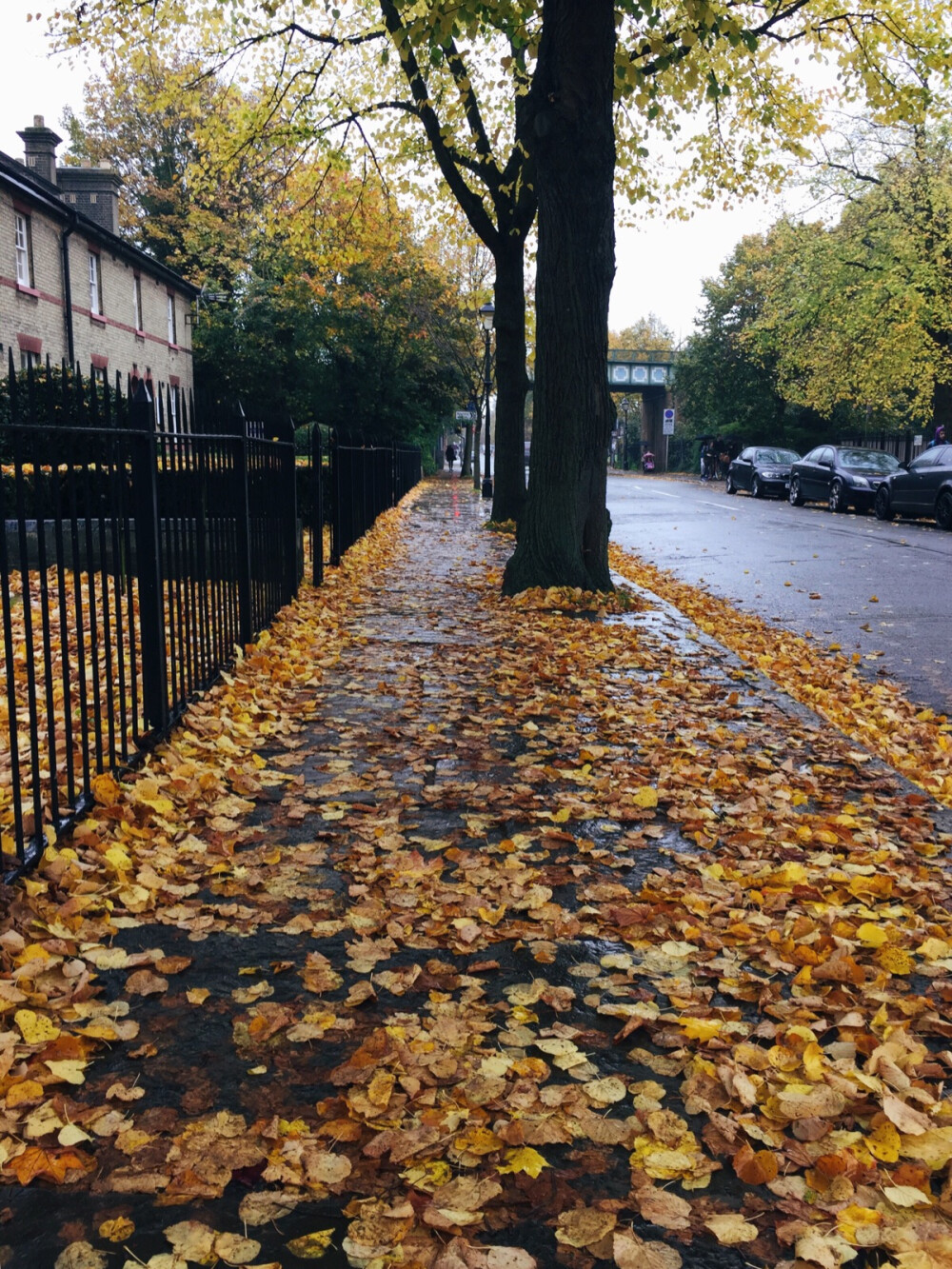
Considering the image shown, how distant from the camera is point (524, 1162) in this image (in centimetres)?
252

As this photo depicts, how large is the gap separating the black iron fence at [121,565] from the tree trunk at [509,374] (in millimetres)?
8458

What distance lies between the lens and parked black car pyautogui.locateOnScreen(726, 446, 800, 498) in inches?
1293

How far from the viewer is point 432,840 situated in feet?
14.8

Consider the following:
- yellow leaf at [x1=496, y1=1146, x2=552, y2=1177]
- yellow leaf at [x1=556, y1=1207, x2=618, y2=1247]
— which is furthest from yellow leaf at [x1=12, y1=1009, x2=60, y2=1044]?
yellow leaf at [x1=556, y1=1207, x2=618, y2=1247]

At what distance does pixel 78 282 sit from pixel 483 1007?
28276 millimetres

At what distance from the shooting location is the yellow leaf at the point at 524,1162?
8.18 feet

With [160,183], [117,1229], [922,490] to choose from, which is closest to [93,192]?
[160,183]

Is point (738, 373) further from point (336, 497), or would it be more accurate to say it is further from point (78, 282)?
point (336, 497)

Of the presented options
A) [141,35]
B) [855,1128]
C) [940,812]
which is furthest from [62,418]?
[141,35]

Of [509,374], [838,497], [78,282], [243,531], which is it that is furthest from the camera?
[78,282]

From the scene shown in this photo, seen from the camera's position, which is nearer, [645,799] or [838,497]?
[645,799]

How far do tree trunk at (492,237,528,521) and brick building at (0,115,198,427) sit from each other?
19.4ft

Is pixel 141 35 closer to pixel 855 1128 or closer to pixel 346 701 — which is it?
pixel 346 701

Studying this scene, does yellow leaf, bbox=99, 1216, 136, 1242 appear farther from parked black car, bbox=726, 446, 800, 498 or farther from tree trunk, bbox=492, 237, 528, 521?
parked black car, bbox=726, 446, 800, 498
